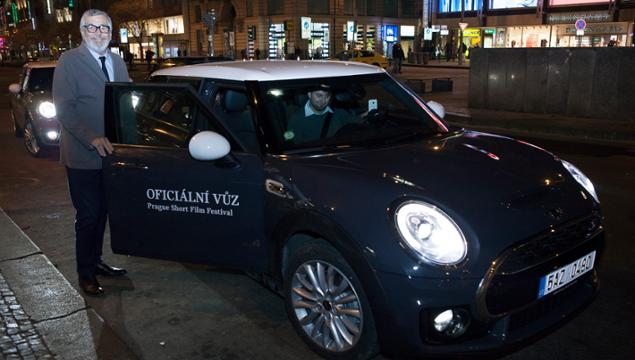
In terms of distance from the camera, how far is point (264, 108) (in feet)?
12.0

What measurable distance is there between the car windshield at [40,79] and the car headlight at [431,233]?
9.48 metres

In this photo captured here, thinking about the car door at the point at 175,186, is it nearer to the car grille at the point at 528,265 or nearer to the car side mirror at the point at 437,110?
the car grille at the point at 528,265

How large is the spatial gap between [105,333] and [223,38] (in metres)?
59.7

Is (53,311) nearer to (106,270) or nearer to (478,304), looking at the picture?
(106,270)

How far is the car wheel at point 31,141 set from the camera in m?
10.1

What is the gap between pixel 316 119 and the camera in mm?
3918

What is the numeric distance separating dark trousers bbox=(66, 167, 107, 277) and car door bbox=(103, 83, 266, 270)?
0.14m

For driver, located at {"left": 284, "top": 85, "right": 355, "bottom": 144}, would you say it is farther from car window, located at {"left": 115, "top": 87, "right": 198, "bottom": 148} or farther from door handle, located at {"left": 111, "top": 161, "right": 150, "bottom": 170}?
door handle, located at {"left": 111, "top": 161, "right": 150, "bottom": 170}

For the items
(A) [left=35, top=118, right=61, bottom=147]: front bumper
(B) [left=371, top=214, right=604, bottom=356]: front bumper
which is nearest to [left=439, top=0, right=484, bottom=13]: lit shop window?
(A) [left=35, top=118, right=61, bottom=147]: front bumper

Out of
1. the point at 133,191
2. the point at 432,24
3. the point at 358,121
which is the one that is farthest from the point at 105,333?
the point at 432,24

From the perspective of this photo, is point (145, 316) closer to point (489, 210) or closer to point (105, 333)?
point (105, 333)

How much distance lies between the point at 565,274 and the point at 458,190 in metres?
0.70

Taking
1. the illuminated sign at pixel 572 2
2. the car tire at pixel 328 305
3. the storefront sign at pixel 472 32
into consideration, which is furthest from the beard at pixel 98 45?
the storefront sign at pixel 472 32

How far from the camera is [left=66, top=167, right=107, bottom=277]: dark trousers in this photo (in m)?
4.13
